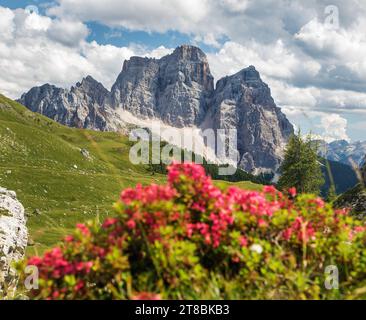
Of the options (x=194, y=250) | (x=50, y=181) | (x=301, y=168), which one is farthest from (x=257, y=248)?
(x=50, y=181)

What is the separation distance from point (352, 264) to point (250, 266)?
2.05 meters

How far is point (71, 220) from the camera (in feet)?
192

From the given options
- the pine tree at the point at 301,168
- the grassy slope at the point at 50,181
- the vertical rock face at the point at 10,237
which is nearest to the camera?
the vertical rock face at the point at 10,237

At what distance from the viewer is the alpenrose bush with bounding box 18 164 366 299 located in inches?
200

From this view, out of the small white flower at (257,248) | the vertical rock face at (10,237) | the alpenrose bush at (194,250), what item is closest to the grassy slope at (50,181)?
the vertical rock face at (10,237)

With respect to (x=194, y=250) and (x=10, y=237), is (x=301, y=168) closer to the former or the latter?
(x=10, y=237)

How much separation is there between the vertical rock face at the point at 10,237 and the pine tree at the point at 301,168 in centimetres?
4230

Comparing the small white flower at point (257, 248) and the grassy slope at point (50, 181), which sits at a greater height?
the grassy slope at point (50, 181)

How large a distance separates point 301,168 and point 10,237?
4720 cm

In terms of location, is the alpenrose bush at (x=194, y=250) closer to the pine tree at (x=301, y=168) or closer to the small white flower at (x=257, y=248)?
the small white flower at (x=257, y=248)

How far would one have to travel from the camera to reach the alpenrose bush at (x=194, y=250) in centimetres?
509

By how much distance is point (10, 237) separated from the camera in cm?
2166

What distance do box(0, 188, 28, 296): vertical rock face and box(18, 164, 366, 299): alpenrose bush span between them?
540 inches
